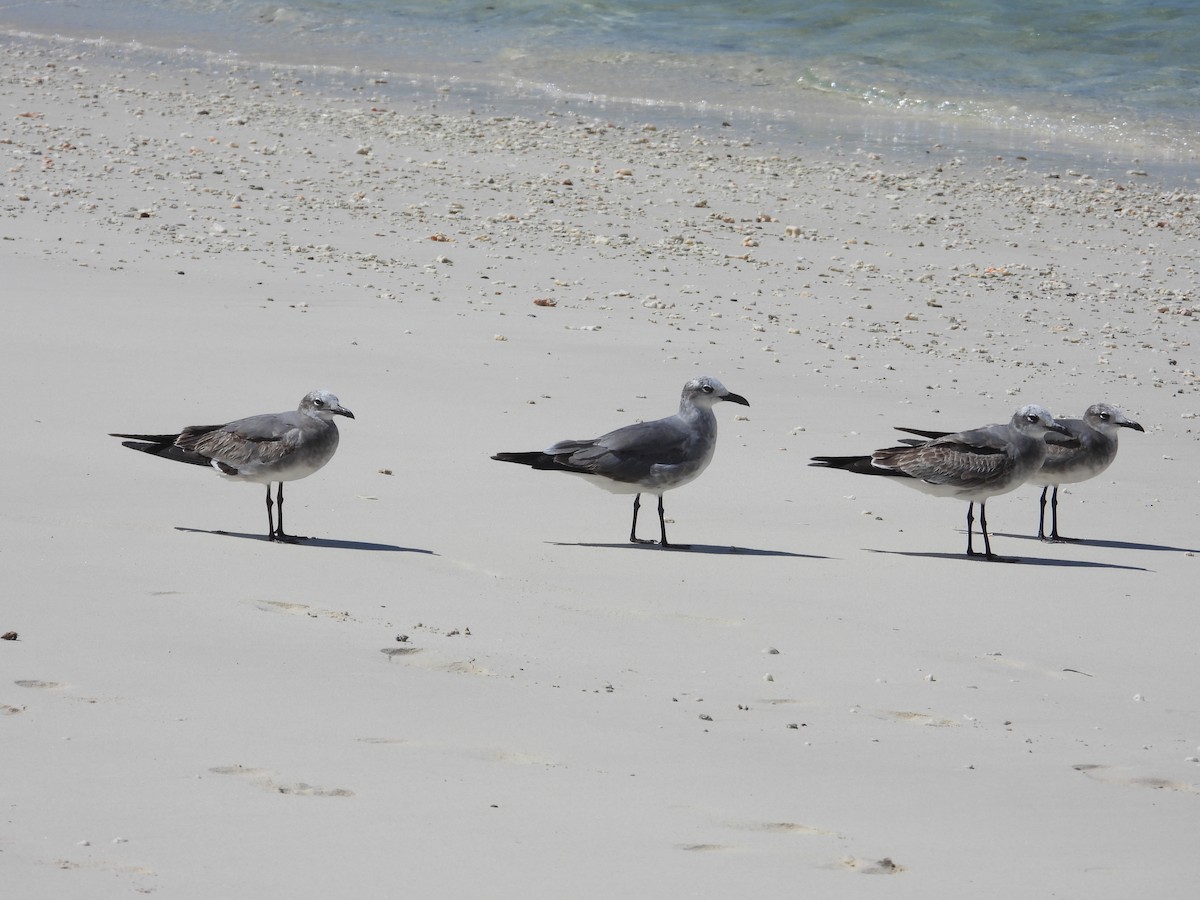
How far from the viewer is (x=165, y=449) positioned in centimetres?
758

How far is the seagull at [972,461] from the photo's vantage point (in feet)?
25.7

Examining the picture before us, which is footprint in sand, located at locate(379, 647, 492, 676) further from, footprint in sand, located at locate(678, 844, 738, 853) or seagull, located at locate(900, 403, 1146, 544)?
seagull, located at locate(900, 403, 1146, 544)

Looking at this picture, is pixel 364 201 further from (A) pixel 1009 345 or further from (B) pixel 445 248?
(A) pixel 1009 345

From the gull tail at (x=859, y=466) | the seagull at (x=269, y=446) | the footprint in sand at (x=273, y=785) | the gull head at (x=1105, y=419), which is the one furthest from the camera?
the gull head at (x=1105, y=419)

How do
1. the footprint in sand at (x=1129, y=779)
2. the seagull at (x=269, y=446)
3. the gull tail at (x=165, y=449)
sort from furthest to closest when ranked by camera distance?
the gull tail at (x=165, y=449) → the seagull at (x=269, y=446) → the footprint in sand at (x=1129, y=779)

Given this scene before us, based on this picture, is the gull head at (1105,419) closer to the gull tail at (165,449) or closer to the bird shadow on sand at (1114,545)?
the bird shadow on sand at (1114,545)

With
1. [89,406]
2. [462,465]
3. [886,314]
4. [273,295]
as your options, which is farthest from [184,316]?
[886,314]

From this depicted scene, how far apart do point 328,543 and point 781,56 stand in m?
19.3

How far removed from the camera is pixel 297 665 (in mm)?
5332

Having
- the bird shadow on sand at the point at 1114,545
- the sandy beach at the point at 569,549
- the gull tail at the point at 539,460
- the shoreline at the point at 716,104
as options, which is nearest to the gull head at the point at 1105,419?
the sandy beach at the point at 569,549

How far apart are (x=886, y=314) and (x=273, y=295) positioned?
4409 millimetres

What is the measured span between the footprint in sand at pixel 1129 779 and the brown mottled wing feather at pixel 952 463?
3.10 m

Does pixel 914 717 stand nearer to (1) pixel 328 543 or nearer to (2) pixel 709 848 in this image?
(2) pixel 709 848

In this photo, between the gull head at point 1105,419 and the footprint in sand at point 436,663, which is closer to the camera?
the footprint in sand at point 436,663
